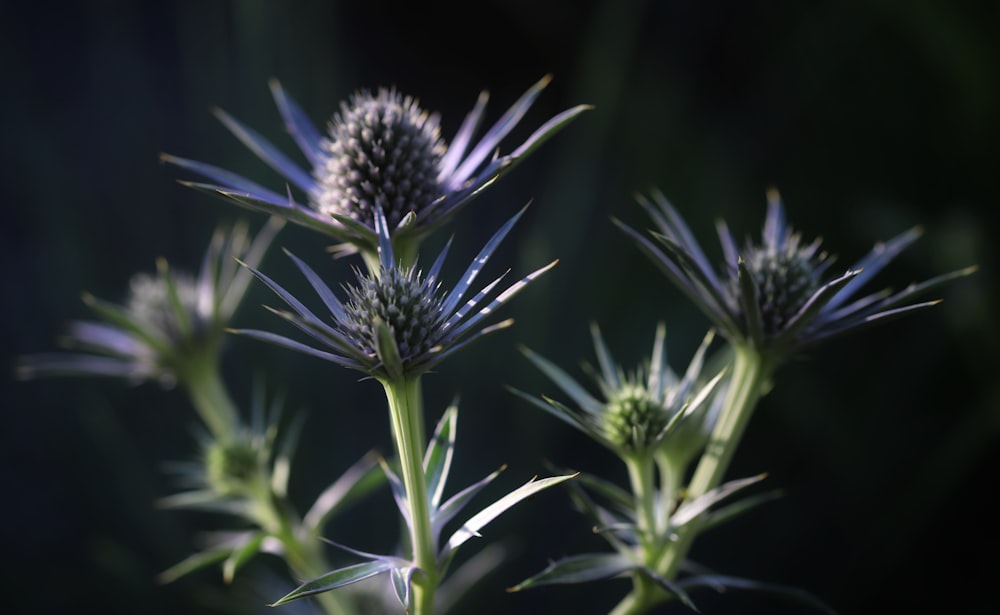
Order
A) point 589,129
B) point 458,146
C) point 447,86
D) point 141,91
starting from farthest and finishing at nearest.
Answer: point 447,86 < point 141,91 < point 589,129 < point 458,146

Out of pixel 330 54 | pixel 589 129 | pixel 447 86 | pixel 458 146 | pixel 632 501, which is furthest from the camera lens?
pixel 447 86

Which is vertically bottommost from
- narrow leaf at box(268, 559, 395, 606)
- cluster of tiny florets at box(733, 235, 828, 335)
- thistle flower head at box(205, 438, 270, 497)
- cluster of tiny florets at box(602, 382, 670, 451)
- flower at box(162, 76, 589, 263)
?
narrow leaf at box(268, 559, 395, 606)

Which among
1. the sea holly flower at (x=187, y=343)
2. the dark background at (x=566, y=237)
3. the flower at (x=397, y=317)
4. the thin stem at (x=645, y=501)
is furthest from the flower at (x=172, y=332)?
the thin stem at (x=645, y=501)

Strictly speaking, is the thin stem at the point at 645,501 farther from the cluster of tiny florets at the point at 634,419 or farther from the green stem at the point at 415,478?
the green stem at the point at 415,478

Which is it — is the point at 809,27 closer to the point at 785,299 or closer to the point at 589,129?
the point at 589,129

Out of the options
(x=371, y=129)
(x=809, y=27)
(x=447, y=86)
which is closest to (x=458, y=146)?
(x=371, y=129)

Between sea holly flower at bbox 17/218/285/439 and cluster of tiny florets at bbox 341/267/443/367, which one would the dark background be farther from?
cluster of tiny florets at bbox 341/267/443/367

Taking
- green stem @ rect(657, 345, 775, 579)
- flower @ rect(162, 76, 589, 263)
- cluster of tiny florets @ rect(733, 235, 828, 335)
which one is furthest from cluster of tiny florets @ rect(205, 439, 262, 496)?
cluster of tiny florets @ rect(733, 235, 828, 335)

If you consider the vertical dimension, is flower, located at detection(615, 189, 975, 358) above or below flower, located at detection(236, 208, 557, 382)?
below
